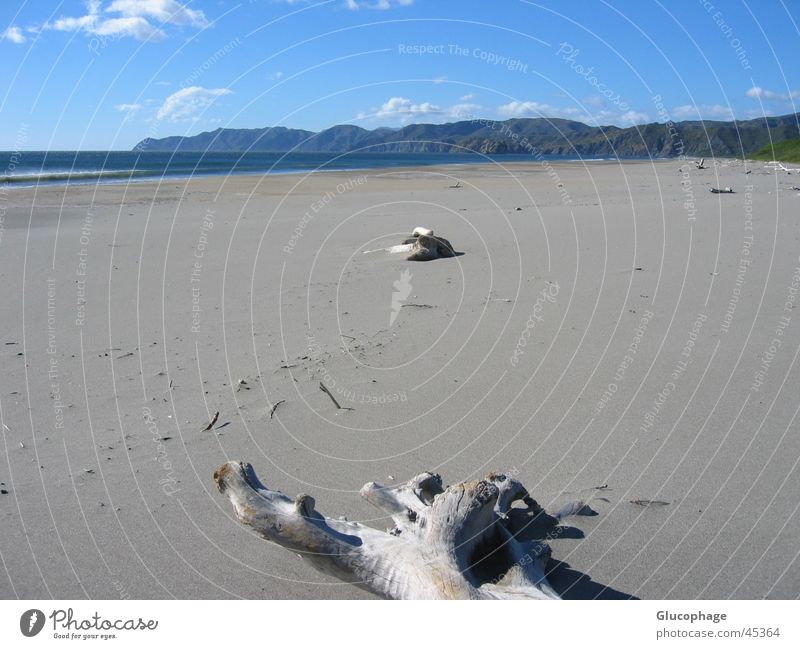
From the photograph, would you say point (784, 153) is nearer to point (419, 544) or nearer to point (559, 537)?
point (559, 537)

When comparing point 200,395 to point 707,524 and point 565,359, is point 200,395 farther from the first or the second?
point 707,524

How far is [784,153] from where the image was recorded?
128 ft

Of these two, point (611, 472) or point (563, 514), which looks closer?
point (563, 514)

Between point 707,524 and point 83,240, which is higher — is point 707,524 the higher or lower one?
the lower one

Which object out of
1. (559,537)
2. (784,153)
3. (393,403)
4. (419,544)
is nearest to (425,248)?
(393,403)

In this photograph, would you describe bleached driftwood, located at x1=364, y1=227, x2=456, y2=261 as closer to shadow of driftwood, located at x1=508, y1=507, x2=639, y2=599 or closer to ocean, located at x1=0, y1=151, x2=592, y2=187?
shadow of driftwood, located at x1=508, y1=507, x2=639, y2=599

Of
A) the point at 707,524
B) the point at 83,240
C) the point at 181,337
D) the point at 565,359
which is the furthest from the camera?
the point at 83,240

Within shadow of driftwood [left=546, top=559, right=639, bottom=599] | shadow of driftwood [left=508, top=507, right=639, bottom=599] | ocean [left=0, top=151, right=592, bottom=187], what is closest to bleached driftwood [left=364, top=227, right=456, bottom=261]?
shadow of driftwood [left=508, top=507, right=639, bottom=599]

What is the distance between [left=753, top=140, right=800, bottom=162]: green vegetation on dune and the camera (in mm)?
36406

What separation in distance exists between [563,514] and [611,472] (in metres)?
0.61

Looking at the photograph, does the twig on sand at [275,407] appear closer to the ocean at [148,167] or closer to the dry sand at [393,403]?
the dry sand at [393,403]

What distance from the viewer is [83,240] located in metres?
12.9

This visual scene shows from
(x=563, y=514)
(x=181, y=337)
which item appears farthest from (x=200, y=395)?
(x=563, y=514)

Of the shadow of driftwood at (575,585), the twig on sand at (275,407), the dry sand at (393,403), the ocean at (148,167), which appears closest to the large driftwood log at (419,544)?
the shadow of driftwood at (575,585)
